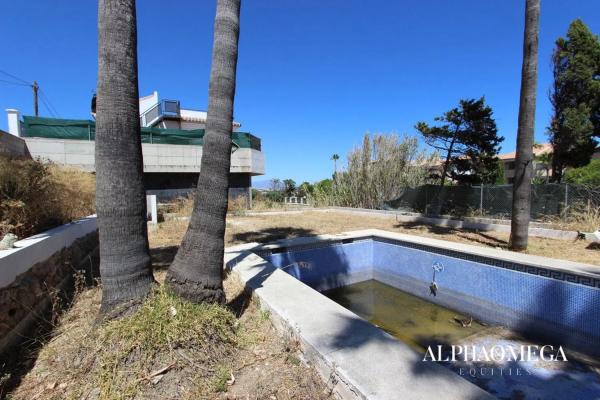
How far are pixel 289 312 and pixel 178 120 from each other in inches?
949

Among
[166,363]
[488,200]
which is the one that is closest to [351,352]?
[166,363]

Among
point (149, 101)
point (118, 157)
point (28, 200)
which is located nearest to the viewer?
point (118, 157)

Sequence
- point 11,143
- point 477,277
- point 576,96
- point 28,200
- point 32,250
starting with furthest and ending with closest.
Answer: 1. point 576,96
2. point 11,143
3. point 477,277
4. point 28,200
5. point 32,250

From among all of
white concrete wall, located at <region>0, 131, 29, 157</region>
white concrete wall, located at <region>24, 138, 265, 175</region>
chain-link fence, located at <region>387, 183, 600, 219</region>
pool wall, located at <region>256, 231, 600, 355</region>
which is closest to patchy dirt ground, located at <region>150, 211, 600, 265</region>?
pool wall, located at <region>256, 231, 600, 355</region>

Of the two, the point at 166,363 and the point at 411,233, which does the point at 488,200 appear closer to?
the point at 411,233

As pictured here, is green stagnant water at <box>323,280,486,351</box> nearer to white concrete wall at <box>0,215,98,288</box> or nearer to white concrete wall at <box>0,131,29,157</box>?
white concrete wall at <box>0,215,98,288</box>

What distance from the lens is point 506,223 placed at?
8.77 metres

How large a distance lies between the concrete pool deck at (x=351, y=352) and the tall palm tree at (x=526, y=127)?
2.28 metres

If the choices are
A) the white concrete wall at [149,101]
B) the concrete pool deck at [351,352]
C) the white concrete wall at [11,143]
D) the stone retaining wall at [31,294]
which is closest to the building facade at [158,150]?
the white concrete wall at [11,143]

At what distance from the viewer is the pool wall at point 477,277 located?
413cm

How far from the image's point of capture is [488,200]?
9969 millimetres

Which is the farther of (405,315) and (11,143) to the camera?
(11,143)

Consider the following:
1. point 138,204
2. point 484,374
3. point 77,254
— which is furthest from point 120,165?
point 484,374

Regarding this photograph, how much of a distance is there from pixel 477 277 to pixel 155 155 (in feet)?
45.6
